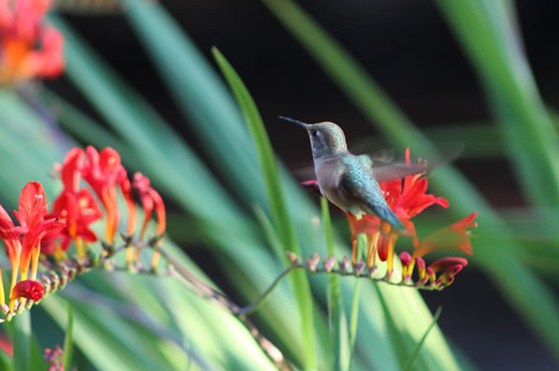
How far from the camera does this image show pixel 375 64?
3496mm

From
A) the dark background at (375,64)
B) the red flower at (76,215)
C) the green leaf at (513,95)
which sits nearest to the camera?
the red flower at (76,215)

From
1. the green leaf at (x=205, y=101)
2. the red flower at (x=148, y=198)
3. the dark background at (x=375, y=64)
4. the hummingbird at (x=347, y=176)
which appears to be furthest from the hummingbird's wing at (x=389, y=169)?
the dark background at (x=375, y=64)

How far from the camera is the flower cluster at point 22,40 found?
1401 mm

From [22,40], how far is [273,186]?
2.94 ft

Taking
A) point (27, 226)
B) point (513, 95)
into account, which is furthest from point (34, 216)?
point (513, 95)

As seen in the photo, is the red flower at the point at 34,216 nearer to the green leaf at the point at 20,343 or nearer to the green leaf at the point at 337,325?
the green leaf at the point at 20,343

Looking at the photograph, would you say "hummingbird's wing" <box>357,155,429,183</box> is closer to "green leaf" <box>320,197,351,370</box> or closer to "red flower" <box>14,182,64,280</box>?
"green leaf" <box>320,197,351,370</box>

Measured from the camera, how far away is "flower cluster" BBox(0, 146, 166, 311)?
540 millimetres

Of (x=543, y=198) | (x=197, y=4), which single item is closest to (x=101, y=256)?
(x=543, y=198)

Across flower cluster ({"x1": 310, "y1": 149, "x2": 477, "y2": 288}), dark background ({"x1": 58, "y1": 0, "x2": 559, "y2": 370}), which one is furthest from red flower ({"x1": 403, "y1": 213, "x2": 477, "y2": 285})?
dark background ({"x1": 58, "y1": 0, "x2": 559, "y2": 370})

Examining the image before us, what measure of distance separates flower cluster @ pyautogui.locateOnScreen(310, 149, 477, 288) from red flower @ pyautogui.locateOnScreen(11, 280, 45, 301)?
6.8 inches

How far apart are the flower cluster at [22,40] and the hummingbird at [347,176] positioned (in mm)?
902

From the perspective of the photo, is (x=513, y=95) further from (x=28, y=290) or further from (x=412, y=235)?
(x=28, y=290)

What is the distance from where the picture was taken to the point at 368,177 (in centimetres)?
59
